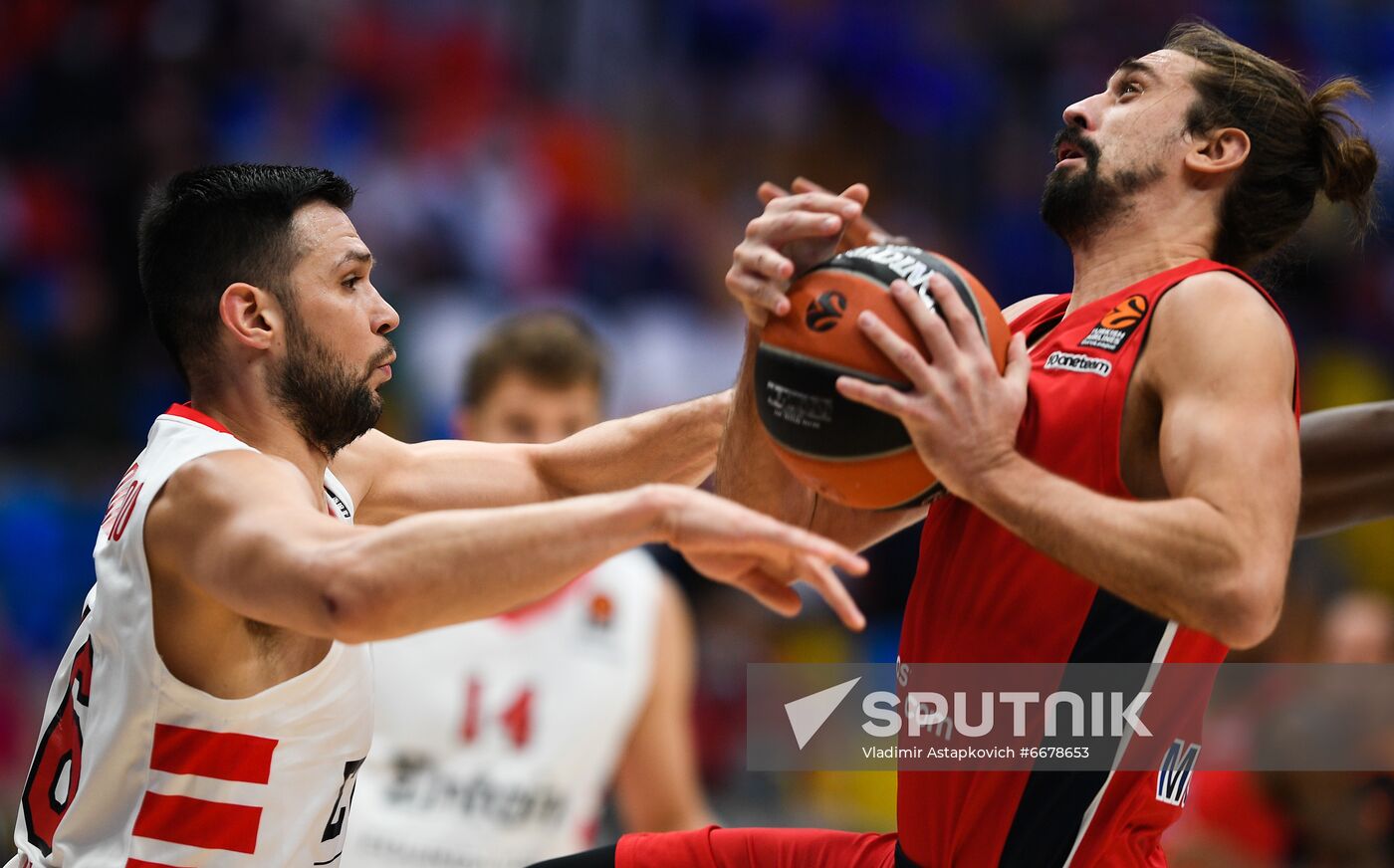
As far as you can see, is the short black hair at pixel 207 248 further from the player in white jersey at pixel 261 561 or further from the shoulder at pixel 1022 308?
the shoulder at pixel 1022 308

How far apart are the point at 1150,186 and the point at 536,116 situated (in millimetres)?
9451

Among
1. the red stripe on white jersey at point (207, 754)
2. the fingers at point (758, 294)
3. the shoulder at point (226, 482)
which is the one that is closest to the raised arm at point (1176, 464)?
the fingers at point (758, 294)

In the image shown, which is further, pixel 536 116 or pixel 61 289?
pixel 536 116

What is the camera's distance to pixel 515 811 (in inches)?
233

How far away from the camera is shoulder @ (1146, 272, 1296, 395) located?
3.46 m

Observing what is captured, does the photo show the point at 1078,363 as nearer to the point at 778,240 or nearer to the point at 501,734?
the point at 778,240

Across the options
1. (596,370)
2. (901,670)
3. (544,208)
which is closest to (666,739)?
(596,370)

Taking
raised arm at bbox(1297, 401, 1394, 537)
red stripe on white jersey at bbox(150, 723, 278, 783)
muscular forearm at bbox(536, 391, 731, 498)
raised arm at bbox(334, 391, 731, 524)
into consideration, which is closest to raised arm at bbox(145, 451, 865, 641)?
red stripe on white jersey at bbox(150, 723, 278, 783)

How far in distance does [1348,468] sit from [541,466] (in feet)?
8.23

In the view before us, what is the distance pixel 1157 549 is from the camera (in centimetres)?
330

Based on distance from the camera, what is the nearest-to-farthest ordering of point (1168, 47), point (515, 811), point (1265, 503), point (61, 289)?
point (1265, 503) < point (1168, 47) < point (515, 811) < point (61, 289)

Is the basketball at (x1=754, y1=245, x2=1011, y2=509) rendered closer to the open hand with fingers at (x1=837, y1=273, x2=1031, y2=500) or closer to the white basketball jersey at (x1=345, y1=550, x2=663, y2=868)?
the open hand with fingers at (x1=837, y1=273, x2=1031, y2=500)

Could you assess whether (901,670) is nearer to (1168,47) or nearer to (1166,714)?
(1166,714)

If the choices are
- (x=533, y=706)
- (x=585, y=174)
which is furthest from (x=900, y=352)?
(x=585, y=174)
